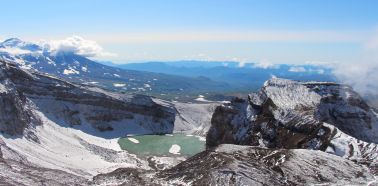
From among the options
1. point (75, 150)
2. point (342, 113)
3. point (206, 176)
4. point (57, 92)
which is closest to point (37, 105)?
point (57, 92)

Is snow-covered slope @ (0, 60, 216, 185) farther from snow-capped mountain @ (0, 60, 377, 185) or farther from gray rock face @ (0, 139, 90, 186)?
gray rock face @ (0, 139, 90, 186)

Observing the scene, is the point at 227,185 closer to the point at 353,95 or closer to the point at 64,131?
the point at 353,95

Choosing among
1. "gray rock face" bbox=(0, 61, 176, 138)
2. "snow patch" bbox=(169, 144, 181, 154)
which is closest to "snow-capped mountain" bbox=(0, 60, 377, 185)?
"gray rock face" bbox=(0, 61, 176, 138)

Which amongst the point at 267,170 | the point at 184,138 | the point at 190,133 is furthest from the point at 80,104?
the point at 267,170

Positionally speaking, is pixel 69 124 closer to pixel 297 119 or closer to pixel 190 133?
pixel 190 133

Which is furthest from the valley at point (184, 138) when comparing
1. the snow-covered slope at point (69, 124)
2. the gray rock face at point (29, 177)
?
the snow-covered slope at point (69, 124)

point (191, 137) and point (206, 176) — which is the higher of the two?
point (206, 176)

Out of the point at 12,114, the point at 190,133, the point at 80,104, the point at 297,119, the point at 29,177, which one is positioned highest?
the point at 297,119
